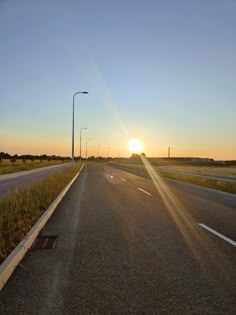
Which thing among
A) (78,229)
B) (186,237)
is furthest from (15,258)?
(186,237)

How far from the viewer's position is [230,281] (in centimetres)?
508

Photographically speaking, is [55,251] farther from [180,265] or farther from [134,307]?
[134,307]

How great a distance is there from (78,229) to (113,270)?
351 cm

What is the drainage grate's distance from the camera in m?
7.19

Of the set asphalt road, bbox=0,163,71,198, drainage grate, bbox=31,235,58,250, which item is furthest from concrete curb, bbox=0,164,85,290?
asphalt road, bbox=0,163,71,198

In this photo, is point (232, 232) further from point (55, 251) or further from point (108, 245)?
point (55, 251)

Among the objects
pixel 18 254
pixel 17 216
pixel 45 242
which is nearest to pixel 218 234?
pixel 45 242

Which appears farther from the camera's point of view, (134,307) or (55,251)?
(55,251)

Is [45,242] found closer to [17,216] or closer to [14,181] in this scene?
[17,216]

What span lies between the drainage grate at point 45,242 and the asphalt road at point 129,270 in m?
0.17

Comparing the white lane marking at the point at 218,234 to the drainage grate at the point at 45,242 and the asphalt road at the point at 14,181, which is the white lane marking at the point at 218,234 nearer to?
the drainage grate at the point at 45,242

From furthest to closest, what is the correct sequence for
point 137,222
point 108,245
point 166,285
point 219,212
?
1. point 219,212
2. point 137,222
3. point 108,245
4. point 166,285

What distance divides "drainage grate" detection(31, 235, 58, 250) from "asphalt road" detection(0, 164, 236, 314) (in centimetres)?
17

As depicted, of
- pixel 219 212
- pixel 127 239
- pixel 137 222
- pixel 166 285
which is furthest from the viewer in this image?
pixel 219 212
